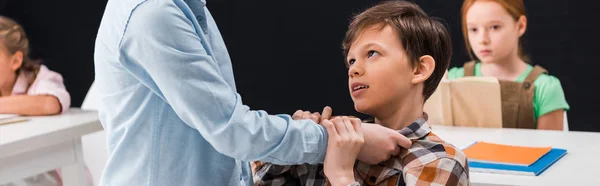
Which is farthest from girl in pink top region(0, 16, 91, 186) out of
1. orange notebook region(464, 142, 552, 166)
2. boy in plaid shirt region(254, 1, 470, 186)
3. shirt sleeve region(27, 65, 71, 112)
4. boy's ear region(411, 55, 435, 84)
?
boy's ear region(411, 55, 435, 84)

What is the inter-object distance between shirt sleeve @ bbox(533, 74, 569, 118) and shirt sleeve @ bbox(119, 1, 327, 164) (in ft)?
6.33

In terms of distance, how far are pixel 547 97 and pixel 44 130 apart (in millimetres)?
1839

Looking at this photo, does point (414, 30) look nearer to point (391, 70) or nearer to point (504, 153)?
point (391, 70)

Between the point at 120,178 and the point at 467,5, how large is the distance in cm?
222

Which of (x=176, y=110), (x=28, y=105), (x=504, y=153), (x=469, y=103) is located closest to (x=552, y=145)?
(x=504, y=153)

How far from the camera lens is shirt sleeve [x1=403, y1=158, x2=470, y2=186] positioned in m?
1.47

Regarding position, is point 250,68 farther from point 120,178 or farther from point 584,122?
point 120,178

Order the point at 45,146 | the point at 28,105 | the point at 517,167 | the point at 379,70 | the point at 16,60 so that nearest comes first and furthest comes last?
the point at 379,70 → the point at 517,167 → the point at 45,146 → the point at 28,105 → the point at 16,60

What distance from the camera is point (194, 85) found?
51.8 inches

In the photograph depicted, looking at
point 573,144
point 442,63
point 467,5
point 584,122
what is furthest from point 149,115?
point 584,122

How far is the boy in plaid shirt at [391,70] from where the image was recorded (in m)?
1.64

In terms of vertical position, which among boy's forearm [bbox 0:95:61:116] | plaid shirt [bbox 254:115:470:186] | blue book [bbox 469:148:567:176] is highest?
plaid shirt [bbox 254:115:470:186]

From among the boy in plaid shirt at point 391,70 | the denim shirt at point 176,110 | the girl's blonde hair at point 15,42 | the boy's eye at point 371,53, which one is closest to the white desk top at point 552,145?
the boy in plaid shirt at point 391,70

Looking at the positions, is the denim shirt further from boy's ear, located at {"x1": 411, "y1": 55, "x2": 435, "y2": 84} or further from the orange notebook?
the orange notebook
